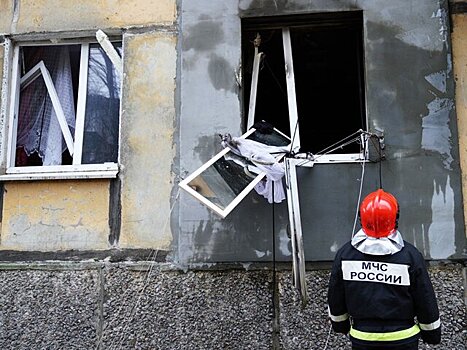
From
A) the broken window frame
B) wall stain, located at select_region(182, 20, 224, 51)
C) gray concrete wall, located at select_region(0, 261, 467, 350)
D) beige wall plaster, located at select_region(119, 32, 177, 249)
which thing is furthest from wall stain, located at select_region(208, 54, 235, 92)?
gray concrete wall, located at select_region(0, 261, 467, 350)

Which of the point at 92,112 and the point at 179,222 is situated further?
the point at 92,112

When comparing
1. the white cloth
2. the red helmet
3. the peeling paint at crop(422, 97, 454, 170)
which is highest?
the peeling paint at crop(422, 97, 454, 170)

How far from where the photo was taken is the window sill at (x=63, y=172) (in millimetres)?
5484

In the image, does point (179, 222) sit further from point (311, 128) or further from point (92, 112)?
point (311, 128)

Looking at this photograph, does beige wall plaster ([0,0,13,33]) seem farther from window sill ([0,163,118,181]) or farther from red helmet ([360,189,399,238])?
red helmet ([360,189,399,238])

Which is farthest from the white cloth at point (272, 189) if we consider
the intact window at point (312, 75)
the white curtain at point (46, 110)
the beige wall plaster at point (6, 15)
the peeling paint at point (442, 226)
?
the beige wall plaster at point (6, 15)

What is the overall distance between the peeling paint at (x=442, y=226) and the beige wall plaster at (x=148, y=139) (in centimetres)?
240

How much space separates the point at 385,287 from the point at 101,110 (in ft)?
11.5

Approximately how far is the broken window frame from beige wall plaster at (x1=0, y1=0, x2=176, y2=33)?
0.60 feet

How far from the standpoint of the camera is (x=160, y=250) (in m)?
5.31

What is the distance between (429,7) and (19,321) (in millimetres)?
4865

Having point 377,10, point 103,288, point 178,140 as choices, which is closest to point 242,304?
point 103,288

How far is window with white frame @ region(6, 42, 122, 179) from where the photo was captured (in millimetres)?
5836

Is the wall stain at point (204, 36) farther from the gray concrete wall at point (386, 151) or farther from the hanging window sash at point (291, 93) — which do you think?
the hanging window sash at point (291, 93)
